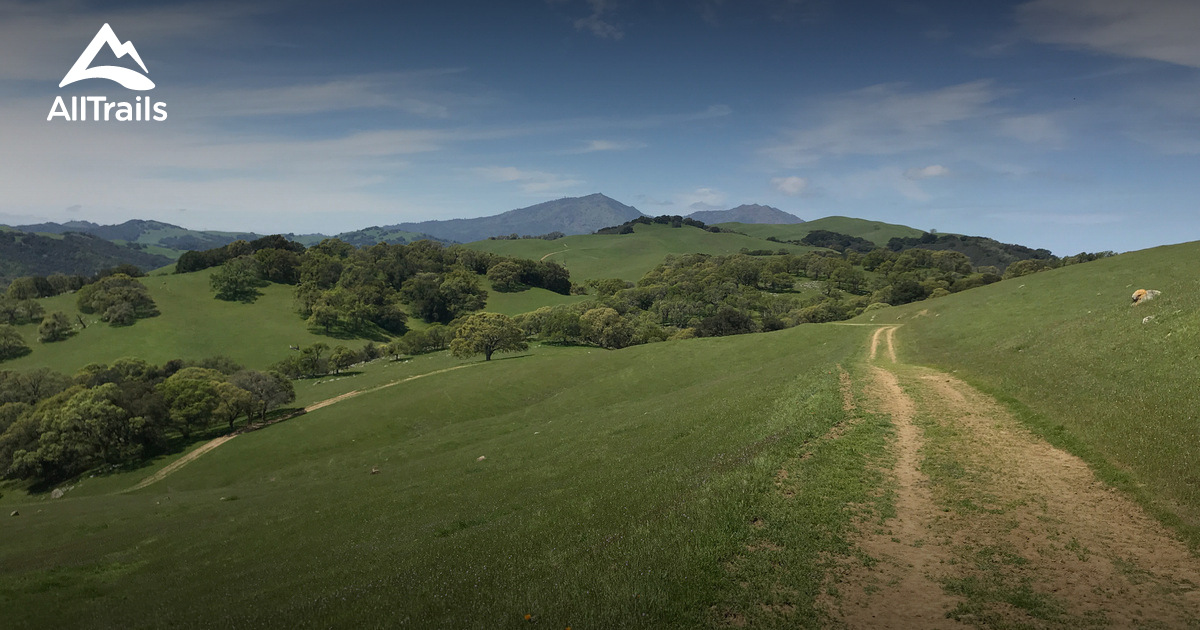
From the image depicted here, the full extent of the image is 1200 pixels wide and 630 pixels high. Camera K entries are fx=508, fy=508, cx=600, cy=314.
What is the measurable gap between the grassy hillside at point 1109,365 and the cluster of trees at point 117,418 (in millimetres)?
75624

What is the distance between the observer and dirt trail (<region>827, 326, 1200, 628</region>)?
36.3 ft

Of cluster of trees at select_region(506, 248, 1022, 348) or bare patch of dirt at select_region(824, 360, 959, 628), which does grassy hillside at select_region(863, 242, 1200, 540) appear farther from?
cluster of trees at select_region(506, 248, 1022, 348)

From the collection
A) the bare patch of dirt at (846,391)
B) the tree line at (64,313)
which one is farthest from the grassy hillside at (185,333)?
the bare patch of dirt at (846,391)

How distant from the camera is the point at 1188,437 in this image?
1762 centimetres

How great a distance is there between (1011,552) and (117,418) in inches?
3020

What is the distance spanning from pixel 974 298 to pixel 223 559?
75738 millimetres

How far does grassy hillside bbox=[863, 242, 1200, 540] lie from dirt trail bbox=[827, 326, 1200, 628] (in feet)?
4.71

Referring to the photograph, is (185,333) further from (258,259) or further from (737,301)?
(737,301)

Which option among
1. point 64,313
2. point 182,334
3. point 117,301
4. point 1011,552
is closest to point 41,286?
→ point 64,313

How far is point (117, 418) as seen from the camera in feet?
183

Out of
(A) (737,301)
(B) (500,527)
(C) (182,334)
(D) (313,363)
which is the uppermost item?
(A) (737,301)

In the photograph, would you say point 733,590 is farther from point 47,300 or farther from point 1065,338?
point 47,300

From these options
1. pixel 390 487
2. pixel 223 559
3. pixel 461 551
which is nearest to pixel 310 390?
pixel 390 487

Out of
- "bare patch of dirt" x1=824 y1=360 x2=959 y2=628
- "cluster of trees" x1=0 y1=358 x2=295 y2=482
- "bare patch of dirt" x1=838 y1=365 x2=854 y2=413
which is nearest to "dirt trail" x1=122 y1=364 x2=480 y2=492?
"cluster of trees" x1=0 y1=358 x2=295 y2=482
